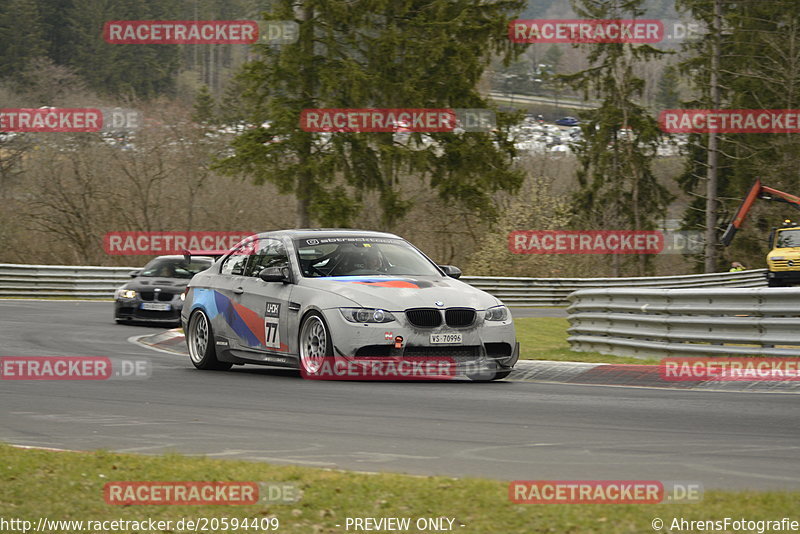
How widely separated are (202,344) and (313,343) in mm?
2504

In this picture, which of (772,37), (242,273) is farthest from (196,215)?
(242,273)

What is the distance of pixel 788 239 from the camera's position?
120 feet

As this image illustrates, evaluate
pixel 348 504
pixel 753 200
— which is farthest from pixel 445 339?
pixel 753 200

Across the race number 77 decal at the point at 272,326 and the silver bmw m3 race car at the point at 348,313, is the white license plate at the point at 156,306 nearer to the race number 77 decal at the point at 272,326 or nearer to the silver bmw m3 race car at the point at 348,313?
the silver bmw m3 race car at the point at 348,313

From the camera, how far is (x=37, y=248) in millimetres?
48875

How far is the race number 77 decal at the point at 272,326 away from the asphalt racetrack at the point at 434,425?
0.39 meters

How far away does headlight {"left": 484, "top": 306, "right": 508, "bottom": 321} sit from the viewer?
12.3 m

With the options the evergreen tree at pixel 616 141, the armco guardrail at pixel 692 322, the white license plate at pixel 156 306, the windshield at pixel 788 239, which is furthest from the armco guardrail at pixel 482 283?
the armco guardrail at pixel 692 322

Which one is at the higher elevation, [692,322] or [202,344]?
[692,322]

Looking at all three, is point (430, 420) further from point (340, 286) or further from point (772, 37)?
point (772, 37)

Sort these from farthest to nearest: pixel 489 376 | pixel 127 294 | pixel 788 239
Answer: pixel 788 239
pixel 127 294
pixel 489 376

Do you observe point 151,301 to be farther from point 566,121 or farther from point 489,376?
point 566,121

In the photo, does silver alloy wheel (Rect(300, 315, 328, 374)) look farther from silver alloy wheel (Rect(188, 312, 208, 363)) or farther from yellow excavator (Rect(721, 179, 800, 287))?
yellow excavator (Rect(721, 179, 800, 287))

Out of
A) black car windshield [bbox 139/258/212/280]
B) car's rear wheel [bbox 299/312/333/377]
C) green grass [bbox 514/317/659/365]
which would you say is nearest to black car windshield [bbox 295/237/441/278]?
car's rear wheel [bbox 299/312/333/377]
